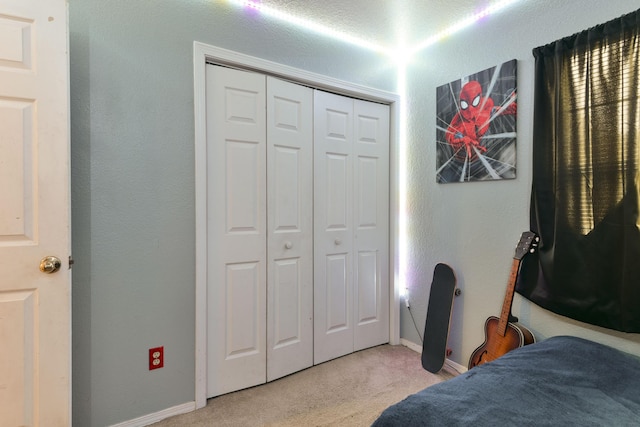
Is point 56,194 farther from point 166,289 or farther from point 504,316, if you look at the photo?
point 504,316

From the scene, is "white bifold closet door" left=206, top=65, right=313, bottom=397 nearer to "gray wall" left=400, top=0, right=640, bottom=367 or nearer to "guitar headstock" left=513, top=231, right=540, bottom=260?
"gray wall" left=400, top=0, right=640, bottom=367

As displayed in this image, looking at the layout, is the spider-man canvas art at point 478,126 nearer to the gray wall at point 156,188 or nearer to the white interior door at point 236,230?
the gray wall at point 156,188

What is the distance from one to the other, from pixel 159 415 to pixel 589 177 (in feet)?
8.43

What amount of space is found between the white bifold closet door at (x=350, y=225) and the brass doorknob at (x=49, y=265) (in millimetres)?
1469

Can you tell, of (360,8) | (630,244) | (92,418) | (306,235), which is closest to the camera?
(630,244)

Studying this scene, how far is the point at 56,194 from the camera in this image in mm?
1403

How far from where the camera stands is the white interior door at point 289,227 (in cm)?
216

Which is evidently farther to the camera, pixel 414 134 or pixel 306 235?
pixel 414 134

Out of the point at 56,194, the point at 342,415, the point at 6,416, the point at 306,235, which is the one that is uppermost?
the point at 56,194

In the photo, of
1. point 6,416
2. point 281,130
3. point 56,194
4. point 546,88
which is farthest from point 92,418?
point 546,88

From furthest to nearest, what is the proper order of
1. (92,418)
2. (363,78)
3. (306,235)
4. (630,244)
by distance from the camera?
(363,78) → (306,235) → (92,418) → (630,244)

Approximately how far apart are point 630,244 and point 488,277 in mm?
768

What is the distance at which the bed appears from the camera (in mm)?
1043

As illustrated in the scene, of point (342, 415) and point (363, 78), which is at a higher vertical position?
point (363, 78)
